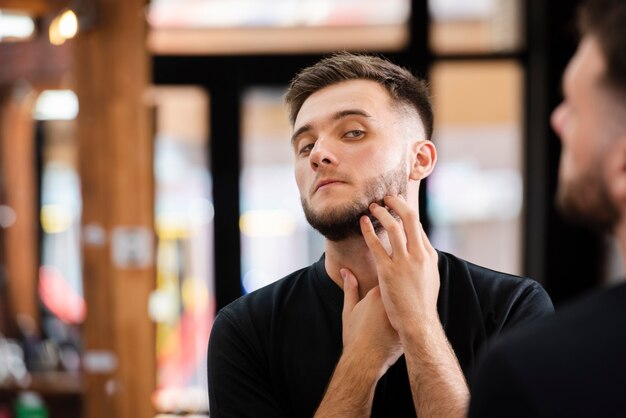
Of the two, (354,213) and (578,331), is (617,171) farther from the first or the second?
(354,213)

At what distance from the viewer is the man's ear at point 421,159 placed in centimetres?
121

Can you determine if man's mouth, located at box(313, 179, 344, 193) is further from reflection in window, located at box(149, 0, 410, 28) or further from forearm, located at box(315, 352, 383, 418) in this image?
reflection in window, located at box(149, 0, 410, 28)

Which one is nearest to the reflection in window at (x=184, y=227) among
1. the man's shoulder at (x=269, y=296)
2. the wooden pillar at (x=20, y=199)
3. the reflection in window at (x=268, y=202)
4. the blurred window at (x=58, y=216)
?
the reflection in window at (x=268, y=202)

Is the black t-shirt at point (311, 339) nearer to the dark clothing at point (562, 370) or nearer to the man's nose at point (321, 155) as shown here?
the man's nose at point (321, 155)

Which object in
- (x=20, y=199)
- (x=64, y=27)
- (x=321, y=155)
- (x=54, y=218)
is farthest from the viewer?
(x=54, y=218)

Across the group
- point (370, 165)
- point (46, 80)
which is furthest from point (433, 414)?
point (46, 80)

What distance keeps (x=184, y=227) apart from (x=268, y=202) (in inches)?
18.1

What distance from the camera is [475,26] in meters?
4.49

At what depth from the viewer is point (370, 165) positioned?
45.4 inches

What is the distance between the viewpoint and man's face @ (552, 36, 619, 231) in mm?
801

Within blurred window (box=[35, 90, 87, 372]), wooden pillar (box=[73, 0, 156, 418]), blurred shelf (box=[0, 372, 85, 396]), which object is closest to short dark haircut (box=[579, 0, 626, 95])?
wooden pillar (box=[73, 0, 156, 418])

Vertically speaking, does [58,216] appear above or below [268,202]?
below

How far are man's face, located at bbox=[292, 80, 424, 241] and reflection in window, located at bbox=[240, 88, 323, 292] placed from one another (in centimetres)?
304

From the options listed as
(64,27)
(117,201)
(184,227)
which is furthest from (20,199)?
(64,27)
